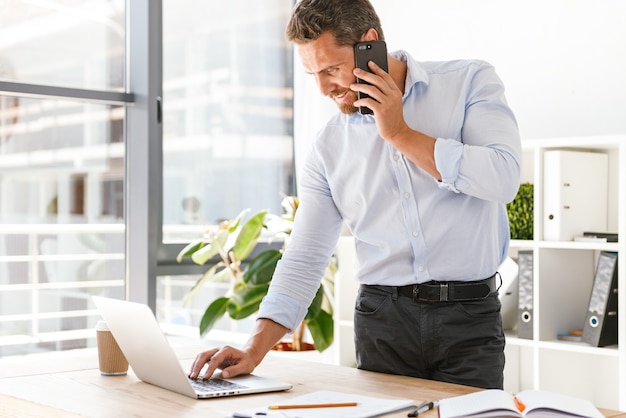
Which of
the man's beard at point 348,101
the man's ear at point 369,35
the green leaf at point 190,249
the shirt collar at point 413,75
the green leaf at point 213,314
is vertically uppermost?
the man's ear at point 369,35

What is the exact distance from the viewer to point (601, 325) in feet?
9.67

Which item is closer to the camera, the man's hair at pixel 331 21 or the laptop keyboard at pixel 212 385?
the laptop keyboard at pixel 212 385

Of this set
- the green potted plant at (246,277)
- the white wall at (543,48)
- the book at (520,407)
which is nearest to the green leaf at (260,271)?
the green potted plant at (246,277)

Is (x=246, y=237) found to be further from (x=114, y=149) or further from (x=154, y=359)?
(x=154, y=359)

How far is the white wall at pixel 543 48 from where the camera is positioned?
3164mm

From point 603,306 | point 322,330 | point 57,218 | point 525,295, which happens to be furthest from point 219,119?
point 603,306

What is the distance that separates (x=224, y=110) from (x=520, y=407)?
2961mm

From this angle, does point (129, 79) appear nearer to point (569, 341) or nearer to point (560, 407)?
point (569, 341)

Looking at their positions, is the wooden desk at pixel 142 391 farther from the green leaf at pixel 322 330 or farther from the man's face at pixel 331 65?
the green leaf at pixel 322 330

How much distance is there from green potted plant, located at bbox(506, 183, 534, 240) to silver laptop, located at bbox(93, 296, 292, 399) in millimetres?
1751

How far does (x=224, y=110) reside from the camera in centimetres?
411

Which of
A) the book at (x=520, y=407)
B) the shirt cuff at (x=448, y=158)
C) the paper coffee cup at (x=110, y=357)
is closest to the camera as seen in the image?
the book at (x=520, y=407)

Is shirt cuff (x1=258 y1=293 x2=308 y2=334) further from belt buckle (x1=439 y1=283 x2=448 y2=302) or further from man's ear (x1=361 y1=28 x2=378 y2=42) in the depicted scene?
man's ear (x1=361 y1=28 x2=378 y2=42)

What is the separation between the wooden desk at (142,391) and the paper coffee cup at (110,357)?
3 centimetres
